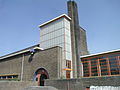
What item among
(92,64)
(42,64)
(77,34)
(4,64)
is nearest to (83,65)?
(92,64)

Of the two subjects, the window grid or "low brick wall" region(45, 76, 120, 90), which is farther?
the window grid

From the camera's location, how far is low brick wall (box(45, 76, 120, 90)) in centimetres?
1109

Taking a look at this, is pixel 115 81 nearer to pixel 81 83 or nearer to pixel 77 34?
pixel 81 83

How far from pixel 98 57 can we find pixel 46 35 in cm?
973

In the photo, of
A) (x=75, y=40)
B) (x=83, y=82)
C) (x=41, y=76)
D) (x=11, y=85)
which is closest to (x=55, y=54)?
(x=41, y=76)

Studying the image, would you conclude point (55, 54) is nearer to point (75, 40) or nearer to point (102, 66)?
point (75, 40)

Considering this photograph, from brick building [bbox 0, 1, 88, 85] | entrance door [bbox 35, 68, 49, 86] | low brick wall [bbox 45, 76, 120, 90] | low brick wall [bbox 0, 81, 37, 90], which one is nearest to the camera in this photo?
low brick wall [bbox 45, 76, 120, 90]

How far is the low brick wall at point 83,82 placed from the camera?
36.4 ft

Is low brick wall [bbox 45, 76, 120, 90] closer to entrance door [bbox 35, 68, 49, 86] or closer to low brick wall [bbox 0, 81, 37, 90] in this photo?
entrance door [bbox 35, 68, 49, 86]

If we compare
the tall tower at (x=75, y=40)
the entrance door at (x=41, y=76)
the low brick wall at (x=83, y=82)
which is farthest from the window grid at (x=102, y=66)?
the entrance door at (x=41, y=76)

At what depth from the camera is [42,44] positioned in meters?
22.5

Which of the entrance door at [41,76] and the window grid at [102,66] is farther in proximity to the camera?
the entrance door at [41,76]

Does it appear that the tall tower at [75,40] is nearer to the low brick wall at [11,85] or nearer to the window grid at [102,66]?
the window grid at [102,66]

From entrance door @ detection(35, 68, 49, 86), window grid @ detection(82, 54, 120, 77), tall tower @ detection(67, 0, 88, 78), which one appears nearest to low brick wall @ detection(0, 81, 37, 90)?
entrance door @ detection(35, 68, 49, 86)
